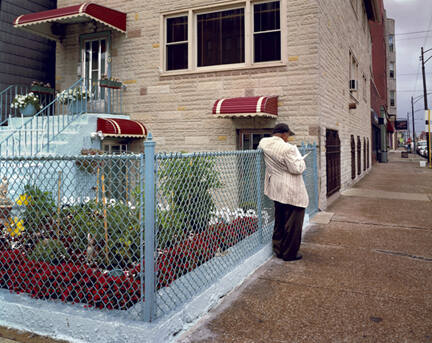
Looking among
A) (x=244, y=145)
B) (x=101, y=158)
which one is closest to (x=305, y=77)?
(x=244, y=145)

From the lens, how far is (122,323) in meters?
2.91

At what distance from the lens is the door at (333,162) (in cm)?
965

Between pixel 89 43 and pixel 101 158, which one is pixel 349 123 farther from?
pixel 101 158

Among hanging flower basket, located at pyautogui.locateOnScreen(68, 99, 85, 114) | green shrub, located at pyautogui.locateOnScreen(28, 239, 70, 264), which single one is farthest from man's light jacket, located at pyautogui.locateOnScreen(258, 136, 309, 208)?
hanging flower basket, located at pyautogui.locateOnScreen(68, 99, 85, 114)

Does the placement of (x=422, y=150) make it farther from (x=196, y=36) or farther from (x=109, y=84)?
(x=109, y=84)

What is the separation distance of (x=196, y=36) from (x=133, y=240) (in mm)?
7633

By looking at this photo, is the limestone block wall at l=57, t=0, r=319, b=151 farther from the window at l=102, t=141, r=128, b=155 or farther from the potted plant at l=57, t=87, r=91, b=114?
the potted plant at l=57, t=87, r=91, b=114

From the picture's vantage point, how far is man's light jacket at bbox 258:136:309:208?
4.91 metres

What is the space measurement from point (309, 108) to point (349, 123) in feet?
17.8

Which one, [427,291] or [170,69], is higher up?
[170,69]

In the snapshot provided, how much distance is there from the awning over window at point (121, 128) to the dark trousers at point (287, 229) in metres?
5.04

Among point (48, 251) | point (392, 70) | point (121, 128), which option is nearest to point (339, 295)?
point (48, 251)

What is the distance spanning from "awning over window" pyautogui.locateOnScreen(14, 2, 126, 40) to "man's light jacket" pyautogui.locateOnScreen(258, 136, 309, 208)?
21.7 feet

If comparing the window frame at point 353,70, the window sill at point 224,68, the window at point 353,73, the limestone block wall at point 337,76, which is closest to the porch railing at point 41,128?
the window sill at point 224,68
